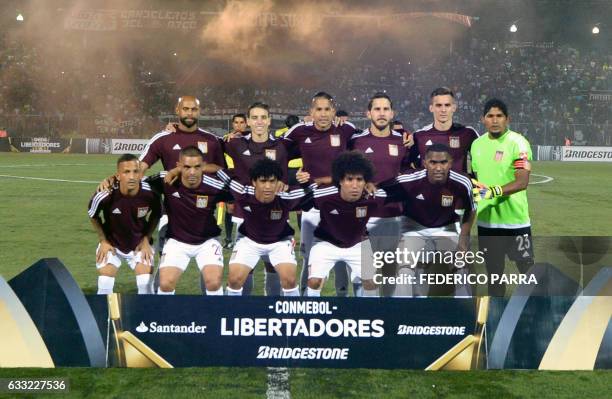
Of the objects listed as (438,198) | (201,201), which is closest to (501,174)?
(438,198)

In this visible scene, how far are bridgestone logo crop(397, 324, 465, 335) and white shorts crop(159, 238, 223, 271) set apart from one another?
6.08 ft

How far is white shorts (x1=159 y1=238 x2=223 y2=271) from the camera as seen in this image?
552cm

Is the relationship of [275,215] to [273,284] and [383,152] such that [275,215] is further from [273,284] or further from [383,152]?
[383,152]

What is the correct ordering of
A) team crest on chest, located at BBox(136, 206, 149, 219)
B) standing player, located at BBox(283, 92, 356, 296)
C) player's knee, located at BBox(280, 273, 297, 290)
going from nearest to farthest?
player's knee, located at BBox(280, 273, 297, 290), team crest on chest, located at BBox(136, 206, 149, 219), standing player, located at BBox(283, 92, 356, 296)

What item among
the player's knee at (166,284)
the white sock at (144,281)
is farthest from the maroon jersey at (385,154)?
the white sock at (144,281)

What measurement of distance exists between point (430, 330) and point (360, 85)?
3669 centimetres

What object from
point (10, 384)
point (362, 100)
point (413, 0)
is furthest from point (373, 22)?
point (10, 384)

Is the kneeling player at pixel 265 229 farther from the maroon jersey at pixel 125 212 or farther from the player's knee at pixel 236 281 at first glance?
the maroon jersey at pixel 125 212

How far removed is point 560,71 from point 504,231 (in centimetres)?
3790

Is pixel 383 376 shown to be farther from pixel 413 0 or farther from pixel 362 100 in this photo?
pixel 413 0

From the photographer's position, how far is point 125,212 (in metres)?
5.78

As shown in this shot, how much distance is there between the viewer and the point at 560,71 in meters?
40.2

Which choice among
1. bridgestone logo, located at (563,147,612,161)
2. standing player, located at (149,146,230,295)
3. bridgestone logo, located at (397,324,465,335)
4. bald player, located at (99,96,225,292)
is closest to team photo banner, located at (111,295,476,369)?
bridgestone logo, located at (397,324,465,335)

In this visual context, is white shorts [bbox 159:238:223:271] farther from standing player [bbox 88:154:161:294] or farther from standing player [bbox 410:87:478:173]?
standing player [bbox 410:87:478:173]
